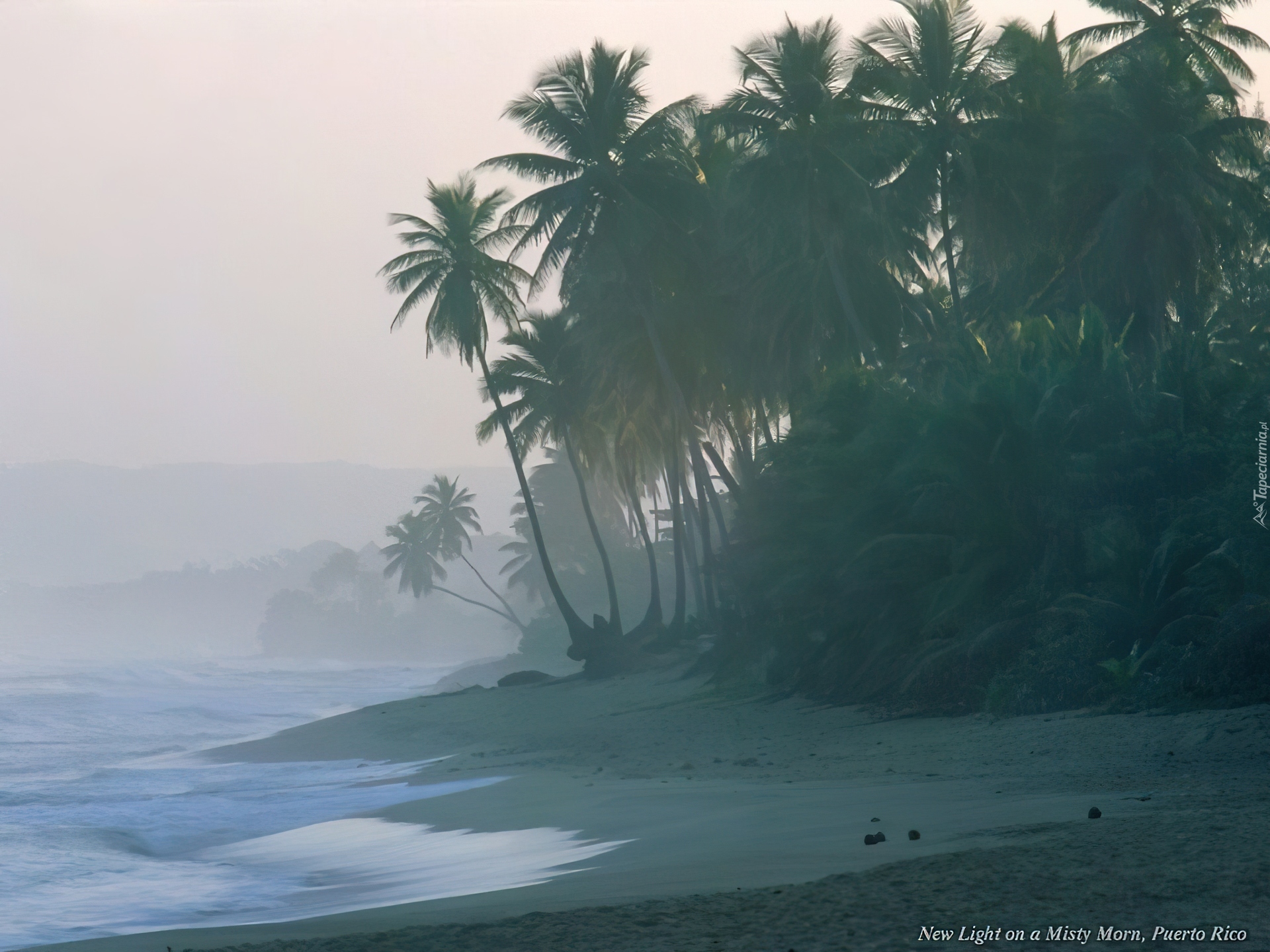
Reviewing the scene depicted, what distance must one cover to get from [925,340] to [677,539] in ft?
39.8

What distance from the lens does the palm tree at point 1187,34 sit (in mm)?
20859

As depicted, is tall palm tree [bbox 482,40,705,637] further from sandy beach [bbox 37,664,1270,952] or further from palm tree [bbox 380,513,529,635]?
palm tree [bbox 380,513,529,635]

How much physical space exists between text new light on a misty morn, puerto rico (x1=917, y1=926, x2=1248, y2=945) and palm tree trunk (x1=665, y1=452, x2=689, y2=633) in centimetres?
2521

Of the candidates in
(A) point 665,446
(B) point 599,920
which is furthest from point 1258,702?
(A) point 665,446

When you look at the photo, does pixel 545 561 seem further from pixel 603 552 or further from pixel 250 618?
pixel 250 618

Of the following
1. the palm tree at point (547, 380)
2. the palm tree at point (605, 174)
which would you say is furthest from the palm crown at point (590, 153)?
the palm tree at point (547, 380)

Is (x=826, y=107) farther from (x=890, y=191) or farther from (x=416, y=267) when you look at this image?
(x=416, y=267)

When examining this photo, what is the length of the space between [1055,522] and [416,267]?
67.2 ft

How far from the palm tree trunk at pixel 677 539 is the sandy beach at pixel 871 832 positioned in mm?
15099

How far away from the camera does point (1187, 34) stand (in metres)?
21.0

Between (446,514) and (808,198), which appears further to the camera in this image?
(446,514)

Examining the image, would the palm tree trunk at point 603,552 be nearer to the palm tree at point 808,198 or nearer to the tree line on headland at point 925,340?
the tree line on headland at point 925,340

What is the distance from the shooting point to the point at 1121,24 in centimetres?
2145

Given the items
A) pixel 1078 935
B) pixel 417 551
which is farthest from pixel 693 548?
pixel 417 551
